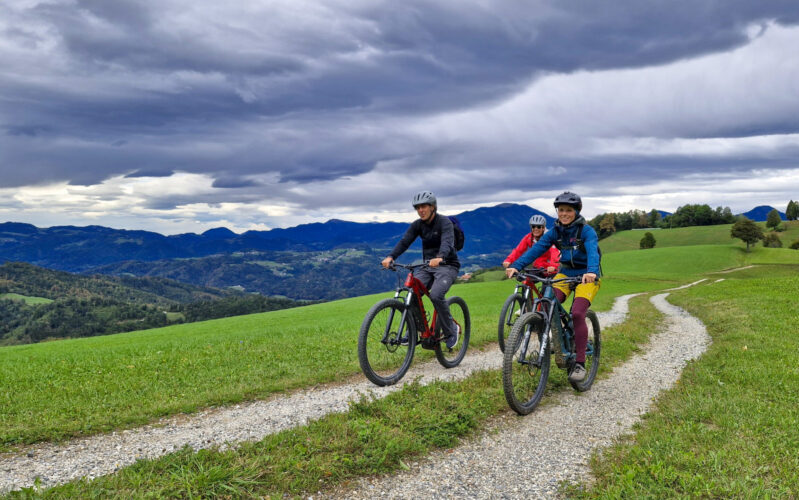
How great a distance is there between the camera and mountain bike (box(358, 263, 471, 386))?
8.45 metres

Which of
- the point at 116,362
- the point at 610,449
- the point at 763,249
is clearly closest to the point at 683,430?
the point at 610,449

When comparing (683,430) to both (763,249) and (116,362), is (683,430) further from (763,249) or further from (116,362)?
(763,249)

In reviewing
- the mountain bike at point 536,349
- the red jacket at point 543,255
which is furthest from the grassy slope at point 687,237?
the mountain bike at point 536,349

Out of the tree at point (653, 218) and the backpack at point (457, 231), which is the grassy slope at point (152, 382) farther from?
the tree at point (653, 218)

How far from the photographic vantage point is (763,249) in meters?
101

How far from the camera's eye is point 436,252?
977 centimetres

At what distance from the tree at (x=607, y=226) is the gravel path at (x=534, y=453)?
15808cm

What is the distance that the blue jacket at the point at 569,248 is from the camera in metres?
8.03

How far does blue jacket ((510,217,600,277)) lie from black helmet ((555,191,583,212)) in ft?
0.96

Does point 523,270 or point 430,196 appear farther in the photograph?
point 430,196

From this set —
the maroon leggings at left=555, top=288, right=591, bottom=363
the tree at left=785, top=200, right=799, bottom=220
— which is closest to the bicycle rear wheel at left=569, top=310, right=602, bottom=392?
the maroon leggings at left=555, top=288, right=591, bottom=363

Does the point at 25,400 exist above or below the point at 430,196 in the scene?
below

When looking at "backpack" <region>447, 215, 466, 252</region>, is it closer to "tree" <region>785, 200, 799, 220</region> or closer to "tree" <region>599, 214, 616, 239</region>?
"tree" <region>599, 214, 616, 239</region>

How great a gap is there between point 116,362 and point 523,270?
10907 millimetres
